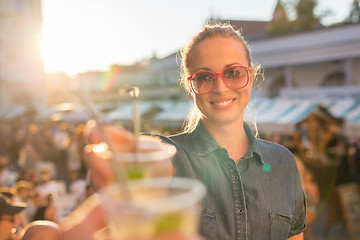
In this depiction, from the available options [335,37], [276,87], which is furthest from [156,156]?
[276,87]

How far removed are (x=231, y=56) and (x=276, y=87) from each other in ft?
83.2

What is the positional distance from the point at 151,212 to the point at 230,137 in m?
1.22

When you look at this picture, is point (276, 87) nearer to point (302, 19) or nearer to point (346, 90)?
point (302, 19)

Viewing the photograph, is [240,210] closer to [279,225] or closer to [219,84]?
[279,225]

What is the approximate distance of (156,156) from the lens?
0.80m

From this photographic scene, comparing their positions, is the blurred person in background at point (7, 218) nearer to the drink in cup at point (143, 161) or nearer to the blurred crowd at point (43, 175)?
the blurred crowd at point (43, 175)

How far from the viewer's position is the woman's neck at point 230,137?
176cm

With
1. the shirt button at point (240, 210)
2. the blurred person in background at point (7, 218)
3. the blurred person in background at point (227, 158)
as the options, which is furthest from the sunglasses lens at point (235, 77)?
the blurred person in background at point (7, 218)

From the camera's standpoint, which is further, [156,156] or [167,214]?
[156,156]

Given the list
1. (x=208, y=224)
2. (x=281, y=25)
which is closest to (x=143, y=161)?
(x=208, y=224)

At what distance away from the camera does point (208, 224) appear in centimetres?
158

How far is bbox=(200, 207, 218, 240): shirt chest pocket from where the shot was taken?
1570mm

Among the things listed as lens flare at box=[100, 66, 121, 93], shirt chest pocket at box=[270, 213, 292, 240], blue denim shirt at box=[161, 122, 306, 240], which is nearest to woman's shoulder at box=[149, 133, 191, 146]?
blue denim shirt at box=[161, 122, 306, 240]

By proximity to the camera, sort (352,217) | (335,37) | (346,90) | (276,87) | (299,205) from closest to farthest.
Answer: (299,205) → (352,217) → (346,90) → (335,37) → (276,87)
